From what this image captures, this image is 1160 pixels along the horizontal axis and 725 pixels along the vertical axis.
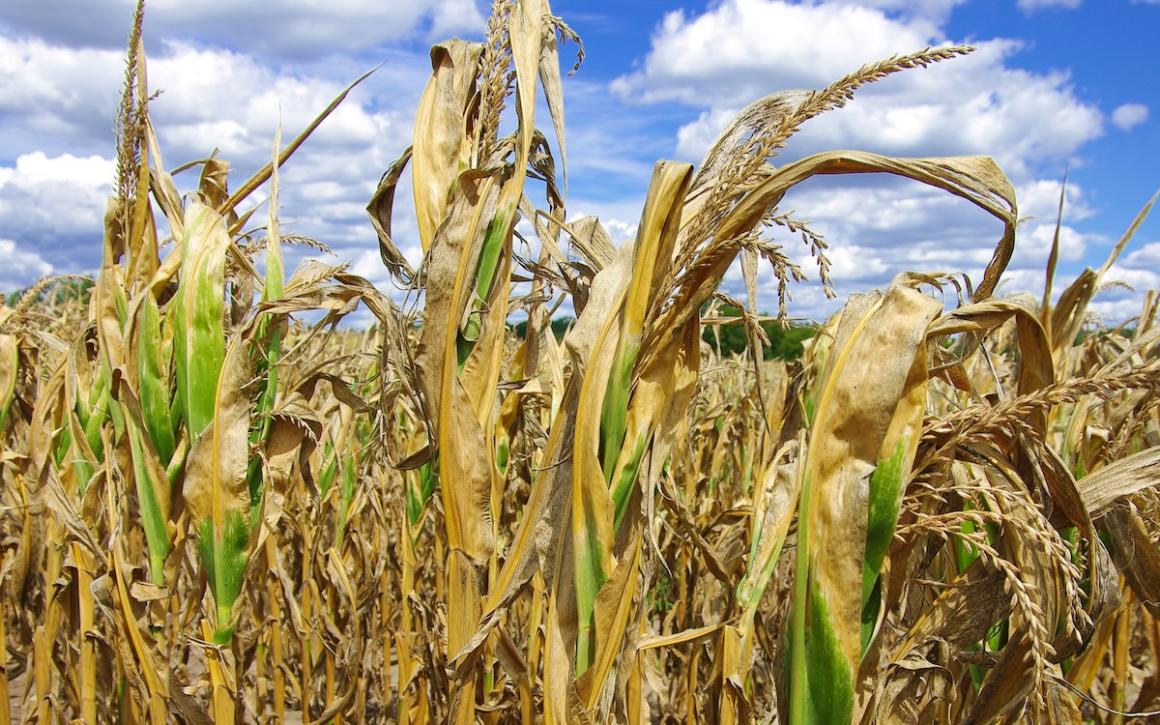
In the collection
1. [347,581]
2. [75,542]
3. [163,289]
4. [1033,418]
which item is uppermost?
[163,289]

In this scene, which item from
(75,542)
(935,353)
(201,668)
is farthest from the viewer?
(201,668)

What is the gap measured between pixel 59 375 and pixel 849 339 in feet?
8.23

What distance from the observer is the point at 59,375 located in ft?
9.03

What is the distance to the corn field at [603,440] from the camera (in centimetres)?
133

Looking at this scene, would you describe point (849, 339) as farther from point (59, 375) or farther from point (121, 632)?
point (59, 375)

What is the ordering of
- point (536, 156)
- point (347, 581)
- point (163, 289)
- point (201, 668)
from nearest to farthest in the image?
point (536, 156)
point (163, 289)
point (347, 581)
point (201, 668)

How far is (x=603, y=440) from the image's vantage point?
1459mm

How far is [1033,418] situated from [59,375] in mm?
2759

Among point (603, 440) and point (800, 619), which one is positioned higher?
point (603, 440)

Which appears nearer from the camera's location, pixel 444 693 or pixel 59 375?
pixel 444 693

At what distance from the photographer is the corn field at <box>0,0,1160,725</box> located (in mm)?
1330

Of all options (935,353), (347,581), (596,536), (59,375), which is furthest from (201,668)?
(935,353)

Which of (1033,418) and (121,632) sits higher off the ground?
(1033,418)

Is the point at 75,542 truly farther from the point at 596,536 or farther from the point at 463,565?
the point at 596,536
